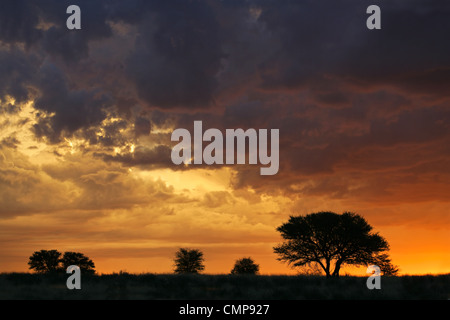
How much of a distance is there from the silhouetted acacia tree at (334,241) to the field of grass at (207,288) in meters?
20.4

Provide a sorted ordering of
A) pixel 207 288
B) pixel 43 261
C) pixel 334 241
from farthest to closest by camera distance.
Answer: pixel 43 261 → pixel 334 241 → pixel 207 288

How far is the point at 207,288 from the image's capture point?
34.0 meters

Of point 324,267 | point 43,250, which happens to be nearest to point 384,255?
point 324,267

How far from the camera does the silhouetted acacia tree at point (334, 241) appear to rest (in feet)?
201

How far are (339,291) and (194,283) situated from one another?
10.2 metres

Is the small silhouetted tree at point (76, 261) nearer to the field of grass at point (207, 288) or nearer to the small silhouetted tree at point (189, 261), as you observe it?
the small silhouetted tree at point (189, 261)

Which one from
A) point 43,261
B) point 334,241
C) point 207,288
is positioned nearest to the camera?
point 207,288

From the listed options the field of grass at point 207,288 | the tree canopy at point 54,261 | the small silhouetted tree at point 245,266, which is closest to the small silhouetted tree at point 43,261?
the tree canopy at point 54,261

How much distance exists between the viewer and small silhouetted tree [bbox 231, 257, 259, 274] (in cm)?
10258

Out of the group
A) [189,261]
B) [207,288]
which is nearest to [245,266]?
[189,261]

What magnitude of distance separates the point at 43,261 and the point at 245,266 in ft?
130

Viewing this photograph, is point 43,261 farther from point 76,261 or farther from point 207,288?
point 207,288
